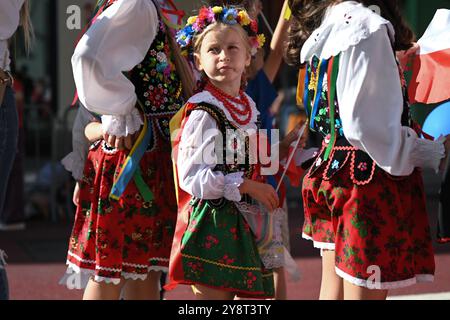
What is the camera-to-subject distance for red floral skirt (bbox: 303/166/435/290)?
12.0ft

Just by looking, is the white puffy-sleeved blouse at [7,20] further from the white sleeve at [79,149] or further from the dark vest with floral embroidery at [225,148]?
the dark vest with floral embroidery at [225,148]

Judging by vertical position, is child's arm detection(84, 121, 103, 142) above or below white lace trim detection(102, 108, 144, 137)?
below

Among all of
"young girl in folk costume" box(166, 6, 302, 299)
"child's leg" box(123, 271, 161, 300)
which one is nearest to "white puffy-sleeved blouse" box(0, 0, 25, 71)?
"young girl in folk costume" box(166, 6, 302, 299)

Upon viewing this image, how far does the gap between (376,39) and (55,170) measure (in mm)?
7504

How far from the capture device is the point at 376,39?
3.56m

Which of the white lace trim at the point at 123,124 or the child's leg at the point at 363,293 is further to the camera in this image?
the white lace trim at the point at 123,124

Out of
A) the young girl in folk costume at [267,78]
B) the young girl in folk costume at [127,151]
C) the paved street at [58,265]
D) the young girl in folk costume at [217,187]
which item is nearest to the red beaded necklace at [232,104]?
the young girl in folk costume at [217,187]

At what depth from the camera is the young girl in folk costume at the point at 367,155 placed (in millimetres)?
3557

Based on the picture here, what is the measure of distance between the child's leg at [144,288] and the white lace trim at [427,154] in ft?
4.61

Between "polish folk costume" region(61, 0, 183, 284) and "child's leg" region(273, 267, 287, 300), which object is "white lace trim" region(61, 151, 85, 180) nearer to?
"polish folk costume" region(61, 0, 183, 284)

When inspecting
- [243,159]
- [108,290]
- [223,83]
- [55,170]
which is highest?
[223,83]

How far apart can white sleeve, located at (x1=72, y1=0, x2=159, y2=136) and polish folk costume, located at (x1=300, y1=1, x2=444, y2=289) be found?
77 cm

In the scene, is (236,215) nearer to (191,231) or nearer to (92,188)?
(191,231)

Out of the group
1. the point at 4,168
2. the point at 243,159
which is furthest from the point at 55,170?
the point at 243,159
